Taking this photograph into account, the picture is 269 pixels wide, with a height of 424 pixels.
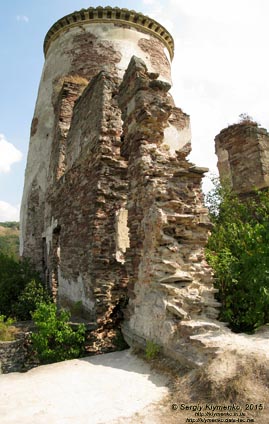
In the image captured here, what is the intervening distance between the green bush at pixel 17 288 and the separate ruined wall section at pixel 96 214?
91 cm

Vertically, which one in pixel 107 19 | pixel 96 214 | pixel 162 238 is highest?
pixel 107 19

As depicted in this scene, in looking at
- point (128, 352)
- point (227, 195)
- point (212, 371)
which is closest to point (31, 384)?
point (128, 352)

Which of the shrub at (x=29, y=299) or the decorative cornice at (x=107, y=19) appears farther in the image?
the decorative cornice at (x=107, y=19)

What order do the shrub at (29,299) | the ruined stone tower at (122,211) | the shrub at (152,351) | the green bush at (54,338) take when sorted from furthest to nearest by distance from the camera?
the shrub at (29,299)
the green bush at (54,338)
the ruined stone tower at (122,211)
the shrub at (152,351)

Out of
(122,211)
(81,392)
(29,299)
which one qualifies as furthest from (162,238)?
(29,299)

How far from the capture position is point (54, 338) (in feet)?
16.0

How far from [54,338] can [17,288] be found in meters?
4.43

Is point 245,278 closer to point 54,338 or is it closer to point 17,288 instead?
point 54,338

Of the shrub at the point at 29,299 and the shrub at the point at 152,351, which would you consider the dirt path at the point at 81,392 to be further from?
the shrub at the point at 29,299

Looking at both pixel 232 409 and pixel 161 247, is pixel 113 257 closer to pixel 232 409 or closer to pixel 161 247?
pixel 161 247

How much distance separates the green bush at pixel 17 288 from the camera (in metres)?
8.07

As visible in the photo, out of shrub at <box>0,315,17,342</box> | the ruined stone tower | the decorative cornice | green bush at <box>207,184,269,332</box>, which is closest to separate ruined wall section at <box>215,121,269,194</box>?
the ruined stone tower

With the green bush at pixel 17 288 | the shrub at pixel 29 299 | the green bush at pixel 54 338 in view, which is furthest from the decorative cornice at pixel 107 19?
the green bush at pixel 54 338

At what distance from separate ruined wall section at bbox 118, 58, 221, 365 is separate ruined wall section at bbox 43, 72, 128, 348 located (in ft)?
2.63
